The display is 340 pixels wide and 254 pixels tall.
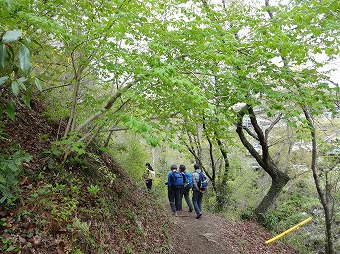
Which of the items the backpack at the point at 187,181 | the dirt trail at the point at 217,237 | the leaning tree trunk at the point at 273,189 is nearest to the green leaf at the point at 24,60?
the dirt trail at the point at 217,237

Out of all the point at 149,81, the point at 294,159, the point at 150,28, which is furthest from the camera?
the point at 294,159

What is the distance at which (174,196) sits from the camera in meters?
9.67

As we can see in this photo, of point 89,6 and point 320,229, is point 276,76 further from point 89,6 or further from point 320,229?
point 320,229

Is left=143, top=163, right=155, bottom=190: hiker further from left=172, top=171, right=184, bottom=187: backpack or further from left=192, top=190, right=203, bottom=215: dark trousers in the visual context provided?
left=192, top=190, right=203, bottom=215: dark trousers

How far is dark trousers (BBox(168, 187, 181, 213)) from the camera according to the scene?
9.43 meters

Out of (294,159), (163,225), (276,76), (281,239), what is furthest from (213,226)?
(294,159)

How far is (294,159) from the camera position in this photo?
18.8 meters

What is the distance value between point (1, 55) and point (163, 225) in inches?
285

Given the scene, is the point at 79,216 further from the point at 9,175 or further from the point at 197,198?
the point at 197,198

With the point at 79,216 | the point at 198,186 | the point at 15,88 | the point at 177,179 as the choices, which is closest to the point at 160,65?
the point at 15,88

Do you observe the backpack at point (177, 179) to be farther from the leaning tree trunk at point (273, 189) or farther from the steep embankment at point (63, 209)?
the leaning tree trunk at point (273, 189)

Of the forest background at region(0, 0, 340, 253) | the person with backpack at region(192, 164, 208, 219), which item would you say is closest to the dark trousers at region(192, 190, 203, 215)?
the person with backpack at region(192, 164, 208, 219)

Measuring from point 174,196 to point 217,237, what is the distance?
2221mm

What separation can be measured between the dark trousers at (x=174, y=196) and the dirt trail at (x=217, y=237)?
1.29 feet
